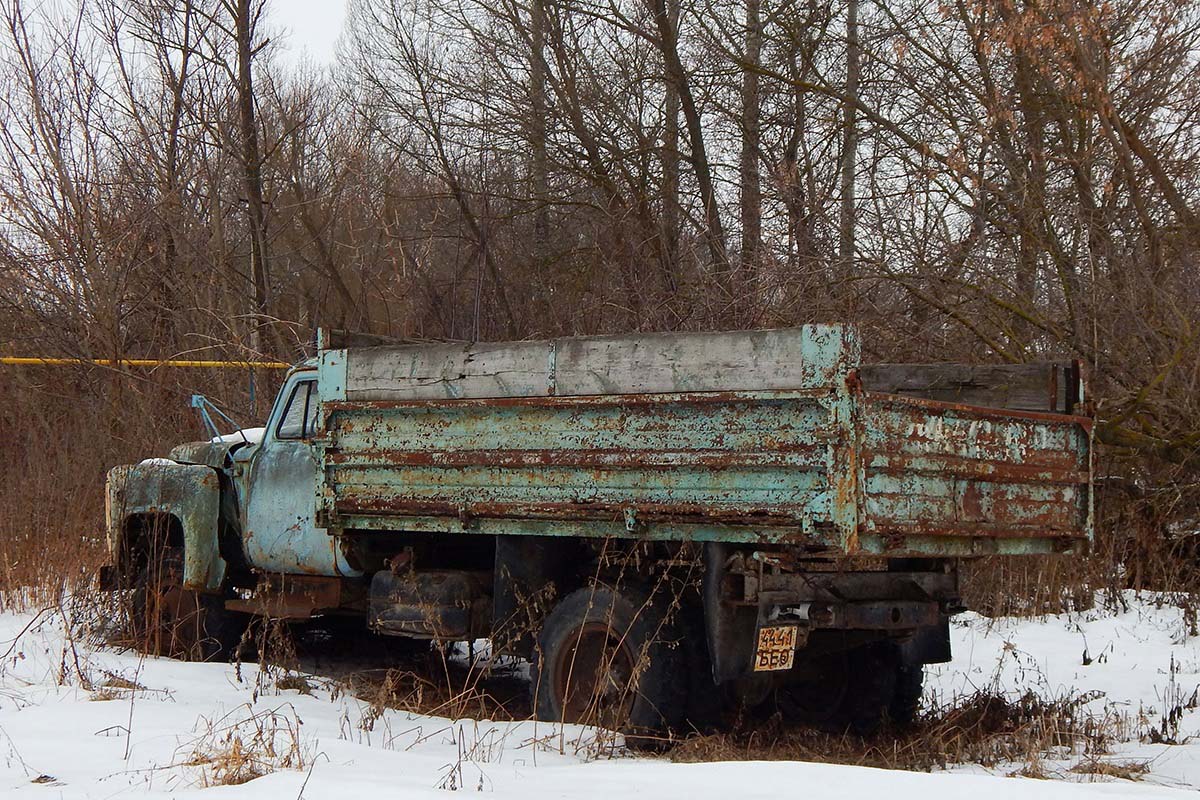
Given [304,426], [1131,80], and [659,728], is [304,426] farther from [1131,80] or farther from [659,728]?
[1131,80]

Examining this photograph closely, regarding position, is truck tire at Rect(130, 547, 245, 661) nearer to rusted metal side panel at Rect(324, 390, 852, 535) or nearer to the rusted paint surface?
rusted metal side panel at Rect(324, 390, 852, 535)

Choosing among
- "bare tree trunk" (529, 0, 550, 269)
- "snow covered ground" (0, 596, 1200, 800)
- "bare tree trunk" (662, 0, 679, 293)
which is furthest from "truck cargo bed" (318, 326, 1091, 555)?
"bare tree trunk" (529, 0, 550, 269)

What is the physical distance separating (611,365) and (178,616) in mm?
4018

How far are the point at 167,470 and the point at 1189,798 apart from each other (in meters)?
6.33

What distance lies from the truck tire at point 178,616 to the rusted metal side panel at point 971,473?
15.3 feet

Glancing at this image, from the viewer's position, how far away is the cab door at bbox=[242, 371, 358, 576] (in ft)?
24.8

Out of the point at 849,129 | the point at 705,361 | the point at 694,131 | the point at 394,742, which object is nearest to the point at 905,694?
the point at 705,361

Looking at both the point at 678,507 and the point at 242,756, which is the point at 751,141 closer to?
the point at 678,507

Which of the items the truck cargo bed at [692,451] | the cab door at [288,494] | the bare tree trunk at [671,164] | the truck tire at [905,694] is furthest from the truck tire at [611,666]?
the bare tree trunk at [671,164]

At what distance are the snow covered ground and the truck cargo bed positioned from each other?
3.22 ft

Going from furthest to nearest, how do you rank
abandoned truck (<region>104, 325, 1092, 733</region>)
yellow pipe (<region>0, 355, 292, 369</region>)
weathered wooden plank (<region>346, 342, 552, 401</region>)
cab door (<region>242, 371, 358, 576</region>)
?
1. yellow pipe (<region>0, 355, 292, 369</region>)
2. cab door (<region>242, 371, 358, 576</region>)
3. weathered wooden plank (<region>346, 342, 552, 401</region>)
4. abandoned truck (<region>104, 325, 1092, 733</region>)

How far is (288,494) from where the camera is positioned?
7.73 metres

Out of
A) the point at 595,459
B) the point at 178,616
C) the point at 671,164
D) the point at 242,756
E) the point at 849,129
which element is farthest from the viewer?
the point at 671,164

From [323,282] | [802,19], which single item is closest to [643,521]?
[802,19]
